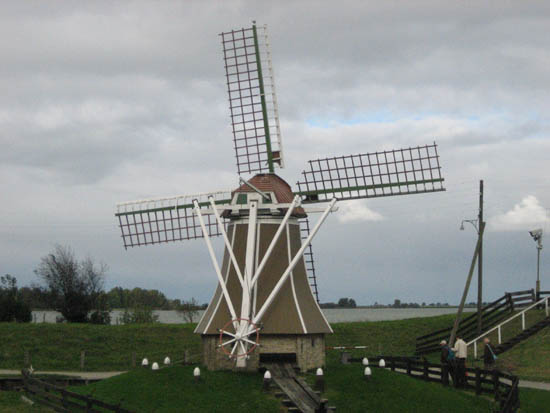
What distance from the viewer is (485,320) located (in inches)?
1656

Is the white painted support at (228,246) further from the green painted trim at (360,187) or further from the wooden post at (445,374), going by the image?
the wooden post at (445,374)

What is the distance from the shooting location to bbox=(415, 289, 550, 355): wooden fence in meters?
41.2

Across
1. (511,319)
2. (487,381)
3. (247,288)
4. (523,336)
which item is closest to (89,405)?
(247,288)

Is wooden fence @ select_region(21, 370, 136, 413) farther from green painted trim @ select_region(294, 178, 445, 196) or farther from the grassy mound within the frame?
green painted trim @ select_region(294, 178, 445, 196)

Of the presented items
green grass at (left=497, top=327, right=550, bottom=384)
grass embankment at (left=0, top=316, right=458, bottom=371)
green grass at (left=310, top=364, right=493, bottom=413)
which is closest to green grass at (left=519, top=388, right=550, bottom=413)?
green grass at (left=310, top=364, right=493, bottom=413)

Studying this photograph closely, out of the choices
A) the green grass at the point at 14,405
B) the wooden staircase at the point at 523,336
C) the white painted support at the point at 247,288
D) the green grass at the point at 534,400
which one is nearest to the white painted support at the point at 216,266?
the white painted support at the point at 247,288

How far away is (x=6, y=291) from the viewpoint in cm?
6122

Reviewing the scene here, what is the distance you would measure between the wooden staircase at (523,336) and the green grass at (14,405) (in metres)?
21.2

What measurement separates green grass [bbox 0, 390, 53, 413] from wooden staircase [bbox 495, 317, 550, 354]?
2118cm

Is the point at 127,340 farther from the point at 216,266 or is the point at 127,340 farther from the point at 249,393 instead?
the point at 249,393

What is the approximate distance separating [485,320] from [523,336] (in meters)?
3.80

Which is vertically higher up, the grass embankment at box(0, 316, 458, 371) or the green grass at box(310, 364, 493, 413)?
the grass embankment at box(0, 316, 458, 371)

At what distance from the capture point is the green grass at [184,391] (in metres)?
25.4

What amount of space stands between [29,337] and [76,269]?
450 inches
